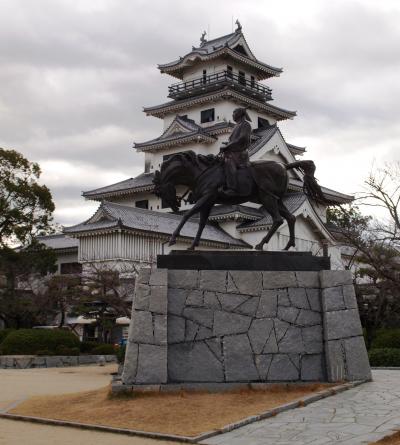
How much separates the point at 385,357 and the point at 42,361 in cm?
1445

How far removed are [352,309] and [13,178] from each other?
2667cm

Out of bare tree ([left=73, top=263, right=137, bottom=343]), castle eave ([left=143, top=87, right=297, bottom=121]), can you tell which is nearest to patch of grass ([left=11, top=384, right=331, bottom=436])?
bare tree ([left=73, top=263, right=137, bottom=343])

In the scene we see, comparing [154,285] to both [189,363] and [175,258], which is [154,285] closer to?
[175,258]

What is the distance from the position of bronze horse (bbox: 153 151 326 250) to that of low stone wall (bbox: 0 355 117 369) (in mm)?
14400

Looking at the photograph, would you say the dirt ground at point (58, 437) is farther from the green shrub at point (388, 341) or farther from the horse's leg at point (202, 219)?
the green shrub at point (388, 341)

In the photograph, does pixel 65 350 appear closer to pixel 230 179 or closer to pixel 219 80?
pixel 230 179

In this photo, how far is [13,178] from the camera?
112 feet

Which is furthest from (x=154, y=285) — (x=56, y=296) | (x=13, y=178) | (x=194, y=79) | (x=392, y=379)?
(x=194, y=79)

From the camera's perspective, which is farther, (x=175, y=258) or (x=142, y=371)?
(x=175, y=258)

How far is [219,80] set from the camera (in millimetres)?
45688

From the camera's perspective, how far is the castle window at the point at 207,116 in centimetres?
4612

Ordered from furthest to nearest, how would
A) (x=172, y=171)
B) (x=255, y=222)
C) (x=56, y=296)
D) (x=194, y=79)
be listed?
1. (x=194, y=79)
2. (x=255, y=222)
3. (x=56, y=296)
4. (x=172, y=171)

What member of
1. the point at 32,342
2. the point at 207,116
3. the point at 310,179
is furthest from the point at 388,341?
the point at 207,116

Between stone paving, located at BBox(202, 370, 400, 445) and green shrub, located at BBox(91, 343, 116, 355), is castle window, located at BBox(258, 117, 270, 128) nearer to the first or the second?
green shrub, located at BBox(91, 343, 116, 355)
